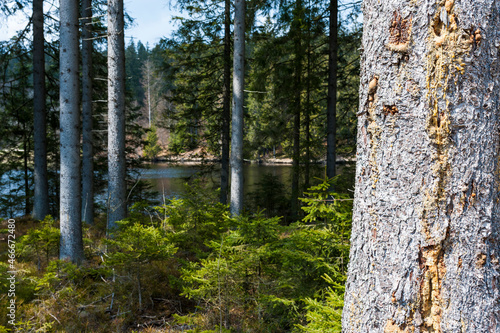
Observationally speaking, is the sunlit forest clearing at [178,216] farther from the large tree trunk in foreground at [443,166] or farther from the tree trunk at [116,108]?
the large tree trunk in foreground at [443,166]

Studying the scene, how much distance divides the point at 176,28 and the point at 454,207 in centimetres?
1104

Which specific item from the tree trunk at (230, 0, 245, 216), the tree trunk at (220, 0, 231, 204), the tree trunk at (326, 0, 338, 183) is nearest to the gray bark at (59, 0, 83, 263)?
the tree trunk at (230, 0, 245, 216)

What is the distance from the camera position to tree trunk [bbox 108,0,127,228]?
564cm

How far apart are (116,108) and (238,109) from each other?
2.70m

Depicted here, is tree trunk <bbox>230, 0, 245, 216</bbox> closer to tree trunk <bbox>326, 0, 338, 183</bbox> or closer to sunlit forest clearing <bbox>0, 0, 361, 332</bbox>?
sunlit forest clearing <bbox>0, 0, 361, 332</bbox>

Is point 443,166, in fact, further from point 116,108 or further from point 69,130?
point 116,108

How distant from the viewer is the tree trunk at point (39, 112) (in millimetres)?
9211

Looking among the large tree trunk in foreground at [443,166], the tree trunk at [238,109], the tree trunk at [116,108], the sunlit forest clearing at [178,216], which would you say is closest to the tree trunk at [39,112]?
the sunlit forest clearing at [178,216]

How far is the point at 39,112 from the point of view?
30.8ft

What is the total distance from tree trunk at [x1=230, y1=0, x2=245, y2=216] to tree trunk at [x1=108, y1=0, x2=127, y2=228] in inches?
95.5

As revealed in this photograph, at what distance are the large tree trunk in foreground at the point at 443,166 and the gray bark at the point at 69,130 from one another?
5.39 metres

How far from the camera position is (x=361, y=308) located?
→ 1.48 meters

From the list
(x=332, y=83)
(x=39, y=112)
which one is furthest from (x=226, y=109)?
(x=39, y=112)

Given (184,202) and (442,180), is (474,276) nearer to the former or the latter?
(442,180)
